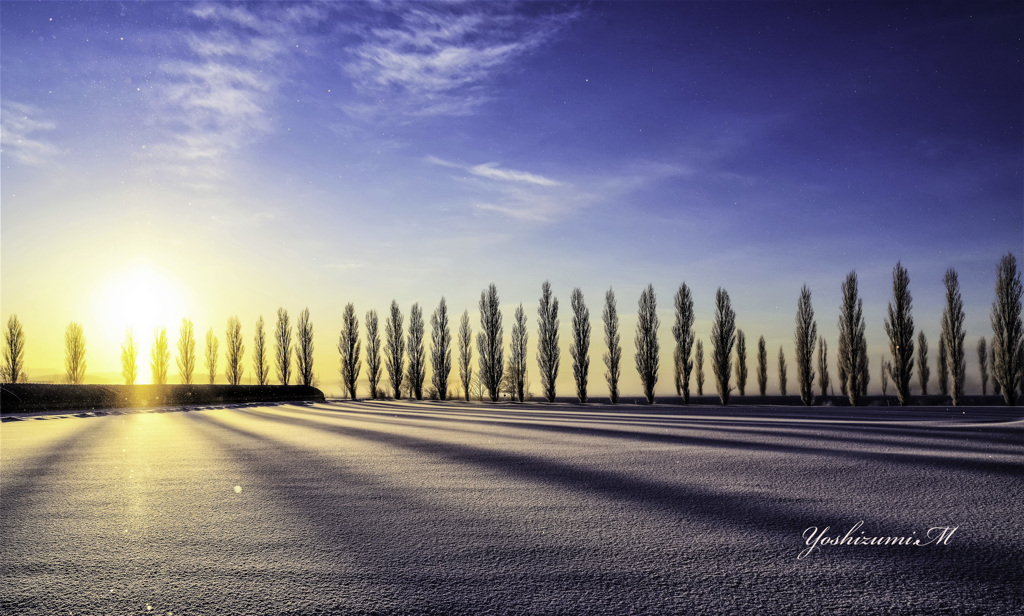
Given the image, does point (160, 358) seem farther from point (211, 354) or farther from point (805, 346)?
point (805, 346)

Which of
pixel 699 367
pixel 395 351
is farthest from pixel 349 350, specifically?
pixel 699 367

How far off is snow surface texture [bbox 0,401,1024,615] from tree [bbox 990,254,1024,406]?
117 ft

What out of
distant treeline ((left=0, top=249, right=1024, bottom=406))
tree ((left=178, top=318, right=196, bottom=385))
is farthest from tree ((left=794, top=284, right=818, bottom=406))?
tree ((left=178, top=318, right=196, bottom=385))

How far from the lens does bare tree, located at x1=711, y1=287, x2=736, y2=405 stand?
1596 inches

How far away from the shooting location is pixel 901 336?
1495 inches

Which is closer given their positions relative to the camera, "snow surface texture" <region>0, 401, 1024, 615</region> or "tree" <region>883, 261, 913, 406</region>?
"snow surface texture" <region>0, 401, 1024, 615</region>

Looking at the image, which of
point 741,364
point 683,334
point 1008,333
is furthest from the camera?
point 741,364

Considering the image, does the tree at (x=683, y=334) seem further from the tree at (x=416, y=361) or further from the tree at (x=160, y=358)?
the tree at (x=160, y=358)

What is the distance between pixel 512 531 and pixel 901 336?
42.7 meters

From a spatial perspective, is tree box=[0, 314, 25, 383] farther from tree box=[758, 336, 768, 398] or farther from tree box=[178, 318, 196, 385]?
tree box=[758, 336, 768, 398]

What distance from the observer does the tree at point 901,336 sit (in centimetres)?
3709

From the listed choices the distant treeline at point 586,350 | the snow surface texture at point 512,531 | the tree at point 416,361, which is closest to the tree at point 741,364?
the distant treeline at point 586,350

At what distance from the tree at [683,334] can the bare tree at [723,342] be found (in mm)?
1867

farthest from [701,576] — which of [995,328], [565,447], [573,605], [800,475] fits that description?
[995,328]
